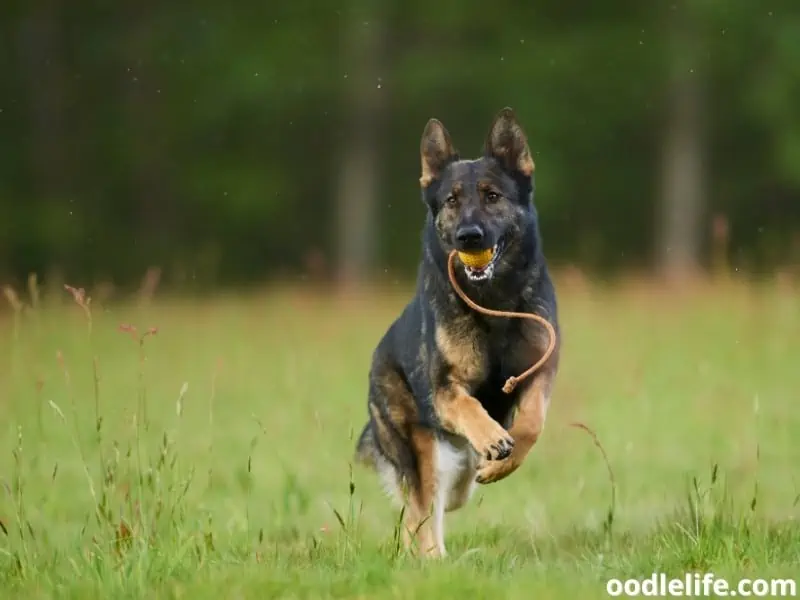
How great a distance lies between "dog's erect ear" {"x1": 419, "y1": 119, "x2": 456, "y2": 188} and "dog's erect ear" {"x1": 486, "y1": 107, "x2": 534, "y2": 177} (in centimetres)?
23

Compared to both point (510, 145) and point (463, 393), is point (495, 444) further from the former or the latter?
point (510, 145)

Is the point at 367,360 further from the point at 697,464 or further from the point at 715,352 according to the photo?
the point at 697,464

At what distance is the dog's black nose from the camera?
18.0ft

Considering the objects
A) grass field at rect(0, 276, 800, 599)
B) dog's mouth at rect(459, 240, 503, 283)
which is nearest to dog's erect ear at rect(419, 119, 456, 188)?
dog's mouth at rect(459, 240, 503, 283)

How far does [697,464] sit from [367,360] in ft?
18.1

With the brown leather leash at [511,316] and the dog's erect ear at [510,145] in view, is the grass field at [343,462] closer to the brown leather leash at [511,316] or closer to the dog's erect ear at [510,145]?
the brown leather leash at [511,316]

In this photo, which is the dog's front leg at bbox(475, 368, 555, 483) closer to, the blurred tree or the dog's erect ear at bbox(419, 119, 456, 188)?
the dog's erect ear at bbox(419, 119, 456, 188)

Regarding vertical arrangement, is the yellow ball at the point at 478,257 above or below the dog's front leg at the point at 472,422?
above

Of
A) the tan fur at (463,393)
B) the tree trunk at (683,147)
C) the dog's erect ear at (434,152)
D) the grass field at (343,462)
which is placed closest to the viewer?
the grass field at (343,462)

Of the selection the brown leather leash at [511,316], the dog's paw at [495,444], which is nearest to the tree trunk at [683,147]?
the brown leather leash at [511,316]

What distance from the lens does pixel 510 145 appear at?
5969mm

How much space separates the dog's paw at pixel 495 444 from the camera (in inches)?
207

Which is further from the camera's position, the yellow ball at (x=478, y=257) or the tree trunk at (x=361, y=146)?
the tree trunk at (x=361, y=146)

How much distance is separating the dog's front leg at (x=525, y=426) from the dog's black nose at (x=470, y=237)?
0.65 meters
